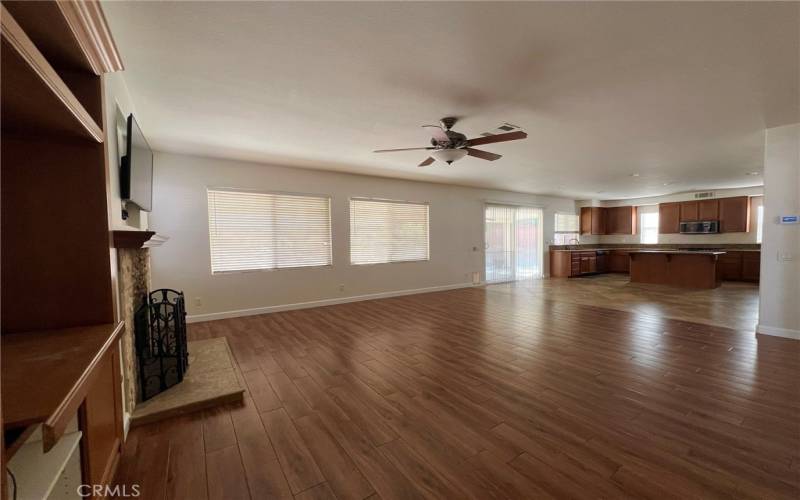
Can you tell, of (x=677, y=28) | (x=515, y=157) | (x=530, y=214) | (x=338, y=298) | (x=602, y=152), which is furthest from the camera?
(x=530, y=214)

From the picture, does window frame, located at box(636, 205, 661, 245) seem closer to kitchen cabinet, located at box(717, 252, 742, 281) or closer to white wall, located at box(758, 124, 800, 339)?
kitchen cabinet, located at box(717, 252, 742, 281)

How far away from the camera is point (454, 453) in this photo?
179cm

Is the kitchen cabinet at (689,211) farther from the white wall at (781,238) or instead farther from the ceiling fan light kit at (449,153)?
the ceiling fan light kit at (449,153)

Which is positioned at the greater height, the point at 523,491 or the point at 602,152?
the point at 602,152

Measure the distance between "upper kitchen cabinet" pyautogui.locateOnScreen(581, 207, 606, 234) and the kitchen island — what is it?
2.59m

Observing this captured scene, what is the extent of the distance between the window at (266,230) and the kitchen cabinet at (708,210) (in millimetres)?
10268

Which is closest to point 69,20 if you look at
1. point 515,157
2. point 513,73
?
point 513,73

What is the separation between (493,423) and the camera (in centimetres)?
207

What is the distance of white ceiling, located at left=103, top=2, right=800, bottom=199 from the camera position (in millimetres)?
1795

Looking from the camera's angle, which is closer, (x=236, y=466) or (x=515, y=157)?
(x=236, y=466)

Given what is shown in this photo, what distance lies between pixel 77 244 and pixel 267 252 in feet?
12.7

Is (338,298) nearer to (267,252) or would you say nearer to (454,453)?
(267,252)

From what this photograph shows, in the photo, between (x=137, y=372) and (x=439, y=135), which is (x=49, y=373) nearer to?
(x=137, y=372)

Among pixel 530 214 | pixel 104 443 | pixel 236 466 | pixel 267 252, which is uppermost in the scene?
pixel 530 214
